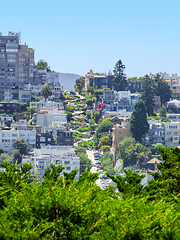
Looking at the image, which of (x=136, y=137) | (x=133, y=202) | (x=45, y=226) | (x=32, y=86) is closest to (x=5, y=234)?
(x=45, y=226)

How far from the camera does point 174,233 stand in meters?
10.7

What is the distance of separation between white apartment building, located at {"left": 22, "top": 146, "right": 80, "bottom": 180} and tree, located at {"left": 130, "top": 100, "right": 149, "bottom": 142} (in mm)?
15852

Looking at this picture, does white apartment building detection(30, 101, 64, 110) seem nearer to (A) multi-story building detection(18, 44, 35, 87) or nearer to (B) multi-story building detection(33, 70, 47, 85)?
(A) multi-story building detection(18, 44, 35, 87)

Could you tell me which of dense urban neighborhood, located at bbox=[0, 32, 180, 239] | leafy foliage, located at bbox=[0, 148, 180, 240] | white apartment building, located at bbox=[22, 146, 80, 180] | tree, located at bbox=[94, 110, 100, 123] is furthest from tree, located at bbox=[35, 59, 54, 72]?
leafy foliage, located at bbox=[0, 148, 180, 240]

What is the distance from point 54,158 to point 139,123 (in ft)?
77.6

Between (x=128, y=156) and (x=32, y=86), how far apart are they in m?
31.4

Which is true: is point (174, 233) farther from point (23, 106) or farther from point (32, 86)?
point (32, 86)

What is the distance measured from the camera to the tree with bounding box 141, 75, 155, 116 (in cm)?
10362

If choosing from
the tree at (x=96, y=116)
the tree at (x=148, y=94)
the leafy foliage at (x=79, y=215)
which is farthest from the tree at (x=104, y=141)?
the leafy foliage at (x=79, y=215)

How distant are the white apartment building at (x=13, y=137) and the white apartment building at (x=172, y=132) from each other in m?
23.2

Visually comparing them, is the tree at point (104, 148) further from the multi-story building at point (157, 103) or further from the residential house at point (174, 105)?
the residential house at point (174, 105)

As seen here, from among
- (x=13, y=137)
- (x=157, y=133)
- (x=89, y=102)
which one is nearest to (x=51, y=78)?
(x=89, y=102)

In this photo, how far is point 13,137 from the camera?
80312 mm

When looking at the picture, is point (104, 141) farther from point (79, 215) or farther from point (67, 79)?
point (67, 79)
